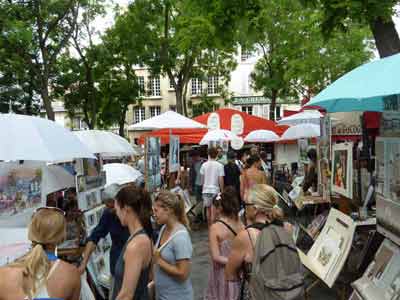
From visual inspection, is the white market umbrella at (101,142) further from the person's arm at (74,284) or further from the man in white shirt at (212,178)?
the person's arm at (74,284)

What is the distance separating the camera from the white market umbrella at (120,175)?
278 inches

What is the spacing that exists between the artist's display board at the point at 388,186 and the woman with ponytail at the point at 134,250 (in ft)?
6.98

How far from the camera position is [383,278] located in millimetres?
3953

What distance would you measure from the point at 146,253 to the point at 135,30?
19252 mm

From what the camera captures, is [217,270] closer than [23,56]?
Yes

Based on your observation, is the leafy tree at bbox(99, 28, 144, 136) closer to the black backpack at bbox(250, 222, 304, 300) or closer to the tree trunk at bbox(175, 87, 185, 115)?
the tree trunk at bbox(175, 87, 185, 115)

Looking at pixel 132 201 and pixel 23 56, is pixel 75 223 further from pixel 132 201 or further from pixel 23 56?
pixel 23 56

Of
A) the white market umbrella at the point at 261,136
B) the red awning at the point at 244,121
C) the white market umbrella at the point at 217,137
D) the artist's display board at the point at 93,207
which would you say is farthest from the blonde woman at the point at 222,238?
the red awning at the point at 244,121

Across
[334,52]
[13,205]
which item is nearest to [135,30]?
[334,52]

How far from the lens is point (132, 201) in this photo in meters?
3.38

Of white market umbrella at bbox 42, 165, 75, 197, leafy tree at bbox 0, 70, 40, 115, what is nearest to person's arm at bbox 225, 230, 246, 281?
white market umbrella at bbox 42, 165, 75, 197

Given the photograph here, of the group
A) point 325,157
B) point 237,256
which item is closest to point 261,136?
point 325,157

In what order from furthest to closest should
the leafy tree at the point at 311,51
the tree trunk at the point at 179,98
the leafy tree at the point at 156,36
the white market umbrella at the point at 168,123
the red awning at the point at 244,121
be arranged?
the leafy tree at the point at 311,51 → the tree trunk at the point at 179,98 → the leafy tree at the point at 156,36 → the red awning at the point at 244,121 → the white market umbrella at the point at 168,123

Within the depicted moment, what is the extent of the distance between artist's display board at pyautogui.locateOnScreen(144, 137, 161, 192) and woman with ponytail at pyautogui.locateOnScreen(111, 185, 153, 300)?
12.6ft
